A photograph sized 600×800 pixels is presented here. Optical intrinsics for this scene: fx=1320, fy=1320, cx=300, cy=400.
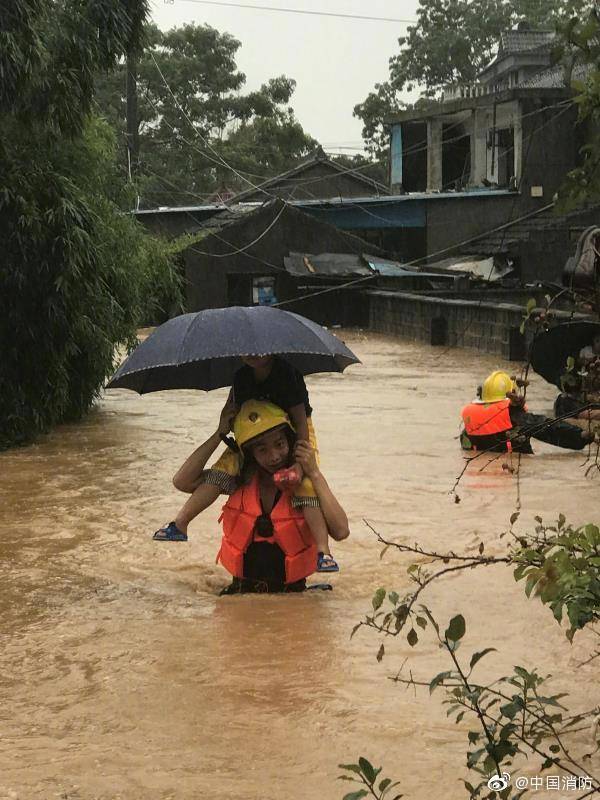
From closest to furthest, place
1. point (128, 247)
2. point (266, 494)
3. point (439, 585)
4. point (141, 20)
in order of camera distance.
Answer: point (266, 494) → point (439, 585) → point (141, 20) → point (128, 247)

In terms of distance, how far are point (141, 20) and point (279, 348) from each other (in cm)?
858

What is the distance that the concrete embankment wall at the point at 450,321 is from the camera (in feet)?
76.6

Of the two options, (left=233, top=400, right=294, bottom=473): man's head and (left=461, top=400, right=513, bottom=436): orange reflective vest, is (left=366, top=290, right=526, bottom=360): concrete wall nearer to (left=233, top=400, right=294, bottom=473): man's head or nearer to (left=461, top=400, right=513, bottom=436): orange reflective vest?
(left=461, top=400, right=513, bottom=436): orange reflective vest

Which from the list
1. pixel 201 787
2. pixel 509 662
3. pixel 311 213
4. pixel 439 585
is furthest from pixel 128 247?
pixel 311 213

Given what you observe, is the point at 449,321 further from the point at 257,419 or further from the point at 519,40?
the point at 519,40

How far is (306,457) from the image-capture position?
274 inches

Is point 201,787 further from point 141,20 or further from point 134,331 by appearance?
point 134,331

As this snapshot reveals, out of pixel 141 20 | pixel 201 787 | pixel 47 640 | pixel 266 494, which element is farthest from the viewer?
pixel 141 20

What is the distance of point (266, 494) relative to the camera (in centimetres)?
720

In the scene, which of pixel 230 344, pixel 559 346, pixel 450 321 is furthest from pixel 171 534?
pixel 450 321

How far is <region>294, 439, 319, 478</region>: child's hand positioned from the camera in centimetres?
696

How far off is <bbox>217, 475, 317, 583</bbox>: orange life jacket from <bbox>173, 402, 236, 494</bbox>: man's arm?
0.24 meters

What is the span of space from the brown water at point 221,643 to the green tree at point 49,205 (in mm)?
2146

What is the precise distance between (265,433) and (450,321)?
20.9 meters
